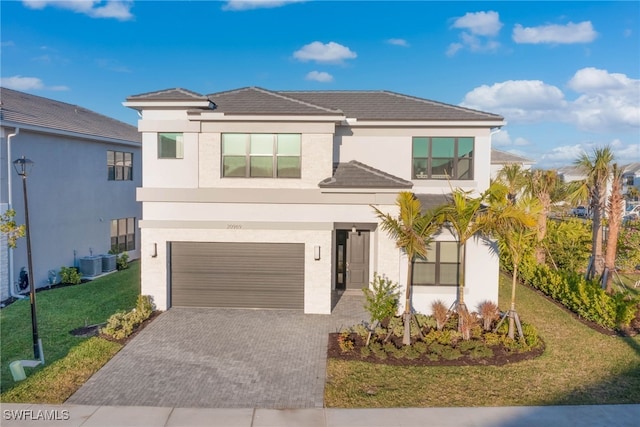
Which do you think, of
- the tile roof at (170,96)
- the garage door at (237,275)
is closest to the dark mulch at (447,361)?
the garage door at (237,275)

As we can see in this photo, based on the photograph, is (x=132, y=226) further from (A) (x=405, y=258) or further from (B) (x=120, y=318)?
(A) (x=405, y=258)

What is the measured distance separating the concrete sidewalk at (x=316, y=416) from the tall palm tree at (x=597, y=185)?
28.7 ft

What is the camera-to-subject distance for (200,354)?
1082 cm

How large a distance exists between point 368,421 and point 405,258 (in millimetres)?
6516

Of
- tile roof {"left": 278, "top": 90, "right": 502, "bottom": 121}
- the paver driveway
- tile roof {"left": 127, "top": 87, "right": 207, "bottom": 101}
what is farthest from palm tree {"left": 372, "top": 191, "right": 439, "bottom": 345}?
tile roof {"left": 127, "top": 87, "right": 207, "bottom": 101}

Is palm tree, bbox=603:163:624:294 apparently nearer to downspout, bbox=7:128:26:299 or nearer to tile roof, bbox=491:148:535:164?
downspout, bbox=7:128:26:299

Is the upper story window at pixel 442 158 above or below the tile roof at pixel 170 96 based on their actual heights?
below

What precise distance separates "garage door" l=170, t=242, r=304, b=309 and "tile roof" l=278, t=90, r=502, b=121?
17.9 ft

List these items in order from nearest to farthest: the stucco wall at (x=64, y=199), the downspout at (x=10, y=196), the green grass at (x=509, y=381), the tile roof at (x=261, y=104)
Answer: the green grass at (x=509, y=381) < the tile roof at (x=261, y=104) < the downspout at (x=10, y=196) < the stucco wall at (x=64, y=199)

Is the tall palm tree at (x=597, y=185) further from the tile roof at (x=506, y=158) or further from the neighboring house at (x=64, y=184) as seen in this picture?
the tile roof at (x=506, y=158)

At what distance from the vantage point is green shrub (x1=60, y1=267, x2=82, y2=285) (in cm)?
1808

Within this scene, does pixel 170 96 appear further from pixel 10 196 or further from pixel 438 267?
pixel 438 267

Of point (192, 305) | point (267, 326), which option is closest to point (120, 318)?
point (192, 305)

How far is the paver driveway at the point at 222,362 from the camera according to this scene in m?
8.70
